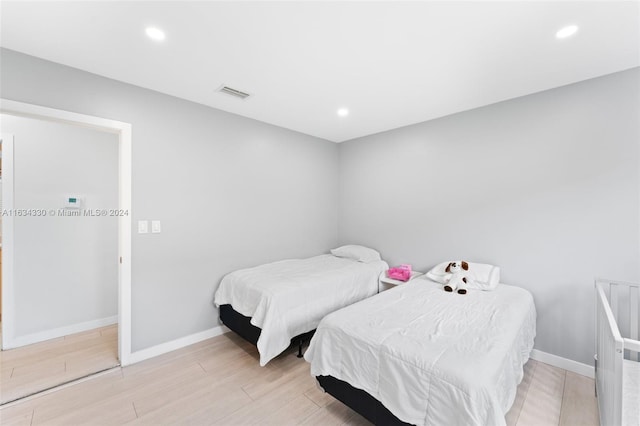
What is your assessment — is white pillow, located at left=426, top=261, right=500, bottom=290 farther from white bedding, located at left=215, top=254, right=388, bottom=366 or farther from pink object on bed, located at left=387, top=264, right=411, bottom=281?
white bedding, located at left=215, top=254, right=388, bottom=366

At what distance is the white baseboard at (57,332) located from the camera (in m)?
2.70

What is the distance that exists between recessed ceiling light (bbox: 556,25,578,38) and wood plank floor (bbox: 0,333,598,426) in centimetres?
260

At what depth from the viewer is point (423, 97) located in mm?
2707

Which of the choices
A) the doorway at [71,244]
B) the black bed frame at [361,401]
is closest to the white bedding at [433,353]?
the black bed frame at [361,401]

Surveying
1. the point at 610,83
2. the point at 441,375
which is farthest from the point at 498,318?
the point at 610,83

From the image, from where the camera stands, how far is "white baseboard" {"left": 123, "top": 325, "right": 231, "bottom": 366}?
247 cm

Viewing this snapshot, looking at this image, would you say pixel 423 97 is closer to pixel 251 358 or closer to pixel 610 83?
pixel 610 83

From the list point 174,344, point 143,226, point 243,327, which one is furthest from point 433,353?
point 143,226

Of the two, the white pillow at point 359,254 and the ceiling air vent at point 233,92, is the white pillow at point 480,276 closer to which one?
the white pillow at point 359,254

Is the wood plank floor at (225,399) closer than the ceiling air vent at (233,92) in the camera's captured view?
Yes

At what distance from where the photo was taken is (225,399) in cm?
199

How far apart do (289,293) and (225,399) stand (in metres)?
0.92

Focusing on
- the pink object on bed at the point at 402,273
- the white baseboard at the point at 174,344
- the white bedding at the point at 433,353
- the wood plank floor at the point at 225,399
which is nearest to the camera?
the white bedding at the point at 433,353

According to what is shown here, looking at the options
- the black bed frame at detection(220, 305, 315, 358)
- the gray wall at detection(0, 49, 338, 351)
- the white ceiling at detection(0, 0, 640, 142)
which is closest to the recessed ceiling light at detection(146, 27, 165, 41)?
the white ceiling at detection(0, 0, 640, 142)
